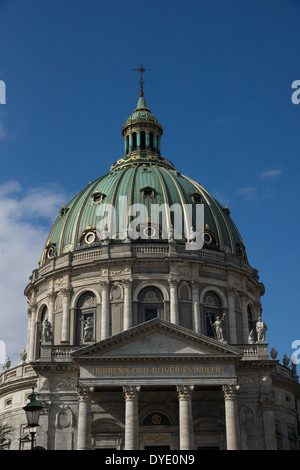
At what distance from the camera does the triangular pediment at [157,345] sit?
44.6 m

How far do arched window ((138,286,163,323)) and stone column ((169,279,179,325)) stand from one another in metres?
1.01

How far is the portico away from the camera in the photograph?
4350 centimetres

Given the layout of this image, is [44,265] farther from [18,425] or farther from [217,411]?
[217,411]

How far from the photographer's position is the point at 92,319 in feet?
184

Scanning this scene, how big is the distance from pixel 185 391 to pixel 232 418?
133 inches

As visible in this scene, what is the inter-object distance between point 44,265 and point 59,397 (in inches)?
680

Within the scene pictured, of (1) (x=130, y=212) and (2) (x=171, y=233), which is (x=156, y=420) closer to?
(2) (x=171, y=233)

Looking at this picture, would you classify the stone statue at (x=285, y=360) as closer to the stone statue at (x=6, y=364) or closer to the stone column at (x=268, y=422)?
the stone column at (x=268, y=422)

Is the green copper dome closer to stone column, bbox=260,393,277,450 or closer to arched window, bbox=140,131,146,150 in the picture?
arched window, bbox=140,131,146,150

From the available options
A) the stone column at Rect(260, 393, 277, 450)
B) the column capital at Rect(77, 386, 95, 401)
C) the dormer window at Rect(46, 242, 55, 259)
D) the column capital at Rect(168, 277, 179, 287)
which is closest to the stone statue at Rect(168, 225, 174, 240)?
the column capital at Rect(168, 277, 179, 287)

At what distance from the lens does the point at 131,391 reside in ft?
144

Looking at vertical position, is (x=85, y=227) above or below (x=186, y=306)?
above
